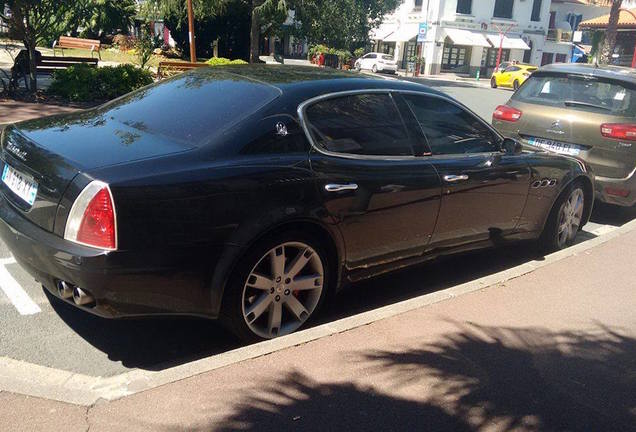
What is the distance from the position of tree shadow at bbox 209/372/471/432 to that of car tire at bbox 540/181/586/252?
3361 millimetres

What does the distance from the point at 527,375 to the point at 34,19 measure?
1185 centimetres

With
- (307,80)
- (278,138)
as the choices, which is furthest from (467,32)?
(278,138)

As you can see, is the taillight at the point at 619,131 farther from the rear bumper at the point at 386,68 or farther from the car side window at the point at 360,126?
the rear bumper at the point at 386,68

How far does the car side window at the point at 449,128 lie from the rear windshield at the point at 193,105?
4.22 ft

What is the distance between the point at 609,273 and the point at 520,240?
0.78m

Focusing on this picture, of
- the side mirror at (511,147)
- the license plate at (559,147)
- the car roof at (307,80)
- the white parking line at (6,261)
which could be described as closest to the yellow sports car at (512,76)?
the license plate at (559,147)

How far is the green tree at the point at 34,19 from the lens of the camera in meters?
11.6

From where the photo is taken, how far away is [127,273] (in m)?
3.07

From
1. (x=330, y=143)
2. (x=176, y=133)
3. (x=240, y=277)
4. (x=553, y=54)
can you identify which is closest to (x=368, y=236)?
(x=330, y=143)

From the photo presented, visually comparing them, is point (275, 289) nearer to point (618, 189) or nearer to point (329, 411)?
point (329, 411)

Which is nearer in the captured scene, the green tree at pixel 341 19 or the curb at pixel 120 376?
the curb at pixel 120 376

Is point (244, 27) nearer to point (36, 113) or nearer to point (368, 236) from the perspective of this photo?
point (36, 113)

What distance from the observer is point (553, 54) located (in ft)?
185

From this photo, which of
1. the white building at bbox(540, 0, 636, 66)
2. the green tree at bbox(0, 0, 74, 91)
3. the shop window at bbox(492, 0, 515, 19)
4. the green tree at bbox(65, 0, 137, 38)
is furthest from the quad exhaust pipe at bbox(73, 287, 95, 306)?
the white building at bbox(540, 0, 636, 66)
